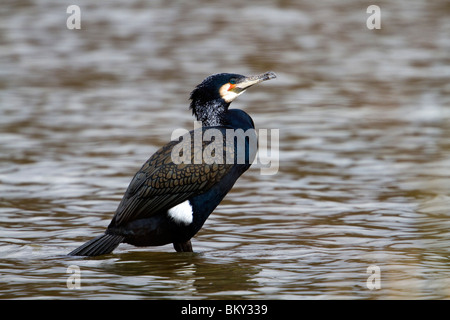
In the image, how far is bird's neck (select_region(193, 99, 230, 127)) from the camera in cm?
695

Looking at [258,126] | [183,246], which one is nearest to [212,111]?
[183,246]

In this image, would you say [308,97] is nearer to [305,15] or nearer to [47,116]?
[47,116]

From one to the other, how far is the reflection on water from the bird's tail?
89 millimetres

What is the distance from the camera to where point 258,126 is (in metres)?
11.3

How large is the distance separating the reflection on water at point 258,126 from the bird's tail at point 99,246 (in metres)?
0.09

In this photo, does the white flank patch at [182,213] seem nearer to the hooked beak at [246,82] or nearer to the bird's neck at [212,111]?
the bird's neck at [212,111]

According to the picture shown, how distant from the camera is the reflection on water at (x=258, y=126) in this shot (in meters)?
6.39

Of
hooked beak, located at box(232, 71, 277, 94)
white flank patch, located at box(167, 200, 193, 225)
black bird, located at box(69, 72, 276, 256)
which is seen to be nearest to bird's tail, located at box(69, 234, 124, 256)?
black bird, located at box(69, 72, 276, 256)

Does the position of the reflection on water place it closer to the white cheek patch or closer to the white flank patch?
the white flank patch

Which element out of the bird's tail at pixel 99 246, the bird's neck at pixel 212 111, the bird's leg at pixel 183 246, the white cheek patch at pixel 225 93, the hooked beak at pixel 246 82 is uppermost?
the hooked beak at pixel 246 82

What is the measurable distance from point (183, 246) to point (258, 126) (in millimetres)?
4658

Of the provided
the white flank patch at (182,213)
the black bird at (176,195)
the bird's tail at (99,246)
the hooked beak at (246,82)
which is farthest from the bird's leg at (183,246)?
the hooked beak at (246,82)

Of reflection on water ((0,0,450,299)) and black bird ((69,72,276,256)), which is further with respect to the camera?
black bird ((69,72,276,256))
